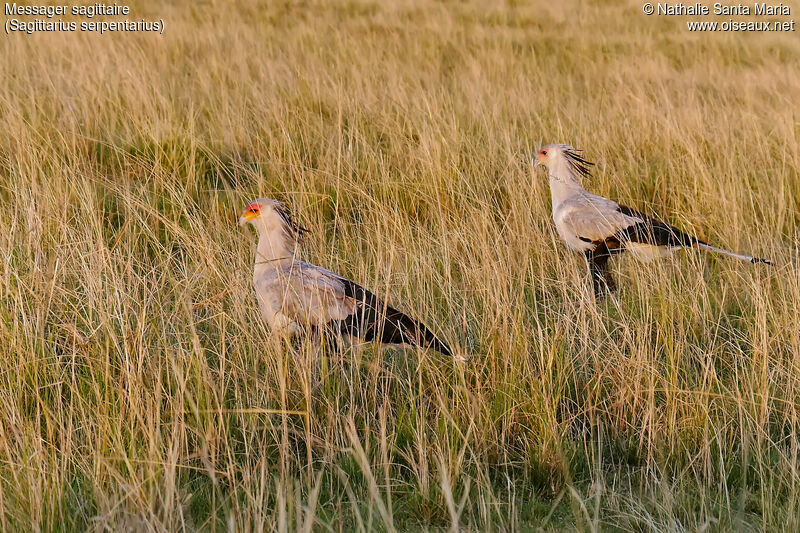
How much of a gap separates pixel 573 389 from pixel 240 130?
3.53m

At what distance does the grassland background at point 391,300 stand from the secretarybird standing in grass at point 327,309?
0.11 metres

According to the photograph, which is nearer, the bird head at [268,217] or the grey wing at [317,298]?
the grey wing at [317,298]

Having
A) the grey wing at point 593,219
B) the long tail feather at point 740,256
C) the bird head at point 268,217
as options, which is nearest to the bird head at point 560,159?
the grey wing at point 593,219

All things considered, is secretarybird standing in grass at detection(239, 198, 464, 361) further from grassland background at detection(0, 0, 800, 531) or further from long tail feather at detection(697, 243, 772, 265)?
long tail feather at detection(697, 243, 772, 265)

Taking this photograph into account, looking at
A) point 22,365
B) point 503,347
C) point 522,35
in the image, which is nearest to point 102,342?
point 22,365

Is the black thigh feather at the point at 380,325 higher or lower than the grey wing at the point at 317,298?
lower

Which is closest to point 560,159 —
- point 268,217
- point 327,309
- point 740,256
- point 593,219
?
point 593,219

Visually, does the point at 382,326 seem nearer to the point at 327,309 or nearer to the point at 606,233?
the point at 327,309

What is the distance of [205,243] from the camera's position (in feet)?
12.9

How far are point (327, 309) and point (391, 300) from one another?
0.52 m

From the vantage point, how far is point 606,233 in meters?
4.66

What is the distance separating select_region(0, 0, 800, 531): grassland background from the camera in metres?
2.67

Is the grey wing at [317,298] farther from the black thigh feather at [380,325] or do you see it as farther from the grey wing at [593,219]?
the grey wing at [593,219]

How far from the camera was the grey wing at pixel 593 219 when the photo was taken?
466 centimetres
